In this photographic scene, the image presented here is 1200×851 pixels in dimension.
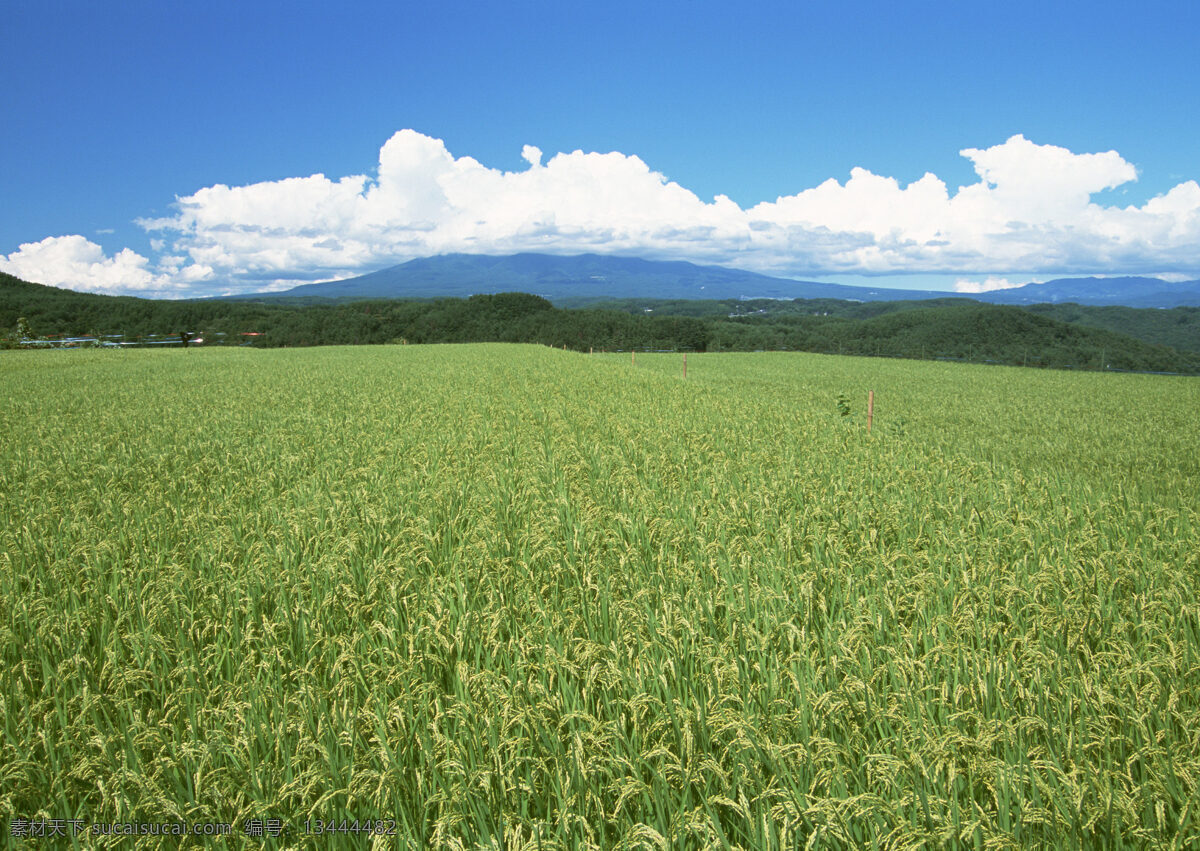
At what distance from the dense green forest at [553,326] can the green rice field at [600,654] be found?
66.5m

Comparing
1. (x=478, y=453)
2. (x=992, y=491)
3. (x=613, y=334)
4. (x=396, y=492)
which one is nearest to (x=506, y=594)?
(x=396, y=492)

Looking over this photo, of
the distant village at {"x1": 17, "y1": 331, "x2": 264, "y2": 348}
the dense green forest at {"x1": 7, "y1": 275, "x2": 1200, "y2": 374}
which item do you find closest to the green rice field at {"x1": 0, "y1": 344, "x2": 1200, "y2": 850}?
the dense green forest at {"x1": 7, "y1": 275, "x2": 1200, "y2": 374}

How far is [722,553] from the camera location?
4871mm

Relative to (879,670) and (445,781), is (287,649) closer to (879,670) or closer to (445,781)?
(445,781)

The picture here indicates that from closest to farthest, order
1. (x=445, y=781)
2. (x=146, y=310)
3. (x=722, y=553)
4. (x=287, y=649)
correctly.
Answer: (x=445, y=781)
(x=287, y=649)
(x=722, y=553)
(x=146, y=310)

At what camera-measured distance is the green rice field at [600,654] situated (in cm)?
223

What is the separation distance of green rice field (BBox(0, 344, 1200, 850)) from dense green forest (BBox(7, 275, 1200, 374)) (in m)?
66.5

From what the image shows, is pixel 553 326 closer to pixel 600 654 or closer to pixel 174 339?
pixel 174 339

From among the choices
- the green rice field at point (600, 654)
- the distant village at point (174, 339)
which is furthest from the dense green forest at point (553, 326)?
the green rice field at point (600, 654)

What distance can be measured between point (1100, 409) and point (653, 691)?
82.2ft

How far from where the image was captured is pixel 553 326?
95188 millimetres

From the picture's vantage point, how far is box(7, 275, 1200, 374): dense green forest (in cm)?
8056

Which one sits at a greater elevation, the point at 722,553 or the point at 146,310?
the point at 146,310

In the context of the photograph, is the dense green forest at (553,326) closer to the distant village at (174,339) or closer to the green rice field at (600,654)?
the distant village at (174,339)
